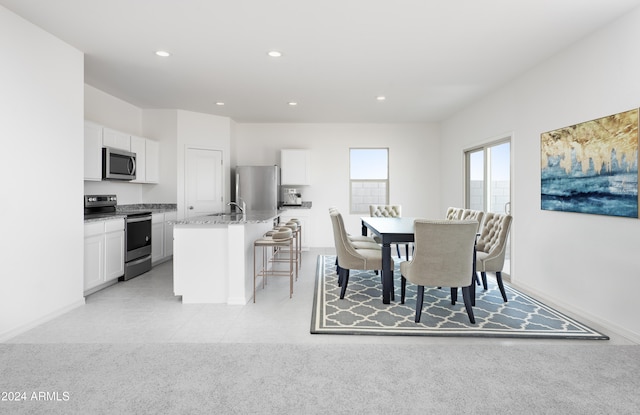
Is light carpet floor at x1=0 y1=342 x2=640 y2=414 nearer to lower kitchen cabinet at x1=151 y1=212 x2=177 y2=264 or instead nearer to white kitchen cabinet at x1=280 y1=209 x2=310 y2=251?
lower kitchen cabinet at x1=151 y1=212 x2=177 y2=264

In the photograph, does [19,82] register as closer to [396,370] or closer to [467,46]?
[396,370]

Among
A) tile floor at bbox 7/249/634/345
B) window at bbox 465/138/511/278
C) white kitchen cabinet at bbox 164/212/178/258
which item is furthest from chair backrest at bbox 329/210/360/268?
white kitchen cabinet at bbox 164/212/178/258

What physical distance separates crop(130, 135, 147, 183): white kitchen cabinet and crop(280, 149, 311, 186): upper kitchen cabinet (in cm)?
249

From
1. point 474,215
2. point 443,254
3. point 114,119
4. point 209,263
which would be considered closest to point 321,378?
point 443,254

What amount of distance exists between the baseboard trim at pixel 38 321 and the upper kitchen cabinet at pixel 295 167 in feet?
13.5

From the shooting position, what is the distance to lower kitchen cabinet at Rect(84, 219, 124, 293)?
12.0 feet

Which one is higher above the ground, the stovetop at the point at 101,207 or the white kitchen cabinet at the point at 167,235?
the stovetop at the point at 101,207

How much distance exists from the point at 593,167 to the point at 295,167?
480cm

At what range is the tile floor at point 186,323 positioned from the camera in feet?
8.66

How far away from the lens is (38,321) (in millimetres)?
2924

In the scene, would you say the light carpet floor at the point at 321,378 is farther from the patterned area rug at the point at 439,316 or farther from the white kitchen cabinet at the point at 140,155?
the white kitchen cabinet at the point at 140,155

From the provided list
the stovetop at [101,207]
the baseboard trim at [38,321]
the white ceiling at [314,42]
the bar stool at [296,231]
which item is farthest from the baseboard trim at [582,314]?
the stovetop at [101,207]

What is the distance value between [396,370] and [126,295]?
314cm

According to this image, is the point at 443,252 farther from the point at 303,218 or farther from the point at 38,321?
the point at 303,218
